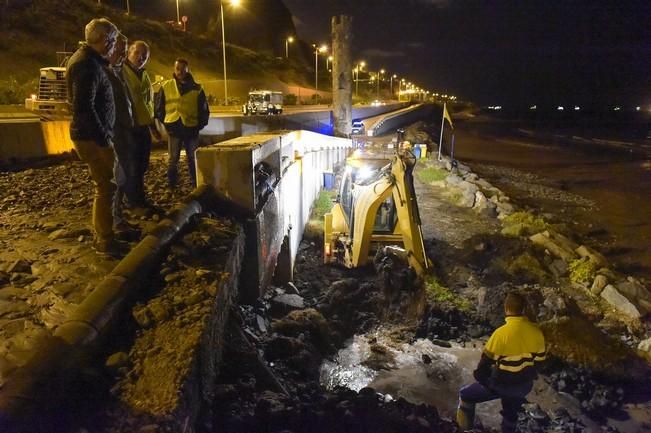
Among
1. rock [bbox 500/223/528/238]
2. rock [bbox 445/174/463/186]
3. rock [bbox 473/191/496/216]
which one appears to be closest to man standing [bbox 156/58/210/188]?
rock [bbox 500/223/528/238]

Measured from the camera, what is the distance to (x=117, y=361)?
3027 mm

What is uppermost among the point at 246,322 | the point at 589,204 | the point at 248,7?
the point at 248,7

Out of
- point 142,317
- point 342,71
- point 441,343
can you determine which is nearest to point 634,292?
point 441,343

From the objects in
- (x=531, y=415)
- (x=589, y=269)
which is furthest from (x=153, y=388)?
(x=589, y=269)

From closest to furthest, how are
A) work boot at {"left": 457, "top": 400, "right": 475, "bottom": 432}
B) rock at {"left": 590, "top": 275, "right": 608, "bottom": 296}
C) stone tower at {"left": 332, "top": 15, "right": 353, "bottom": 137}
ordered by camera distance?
work boot at {"left": 457, "top": 400, "right": 475, "bottom": 432}
rock at {"left": 590, "top": 275, "right": 608, "bottom": 296}
stone tower at {"left": 332, "top": 15, "right": 353, "bottom": 137}

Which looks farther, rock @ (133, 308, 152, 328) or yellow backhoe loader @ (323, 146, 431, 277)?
yellow backhoe loader @ (323, 146, 431, 277)

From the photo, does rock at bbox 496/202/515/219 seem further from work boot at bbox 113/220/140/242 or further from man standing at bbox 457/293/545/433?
work boot at bbox 113/220/140/242

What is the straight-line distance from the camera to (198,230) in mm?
5219

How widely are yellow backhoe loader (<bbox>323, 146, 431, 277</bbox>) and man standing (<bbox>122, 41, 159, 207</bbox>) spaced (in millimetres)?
4277

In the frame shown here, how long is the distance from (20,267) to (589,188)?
27.2m

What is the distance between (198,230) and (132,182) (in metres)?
1.13

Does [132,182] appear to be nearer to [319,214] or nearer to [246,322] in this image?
[246,322]

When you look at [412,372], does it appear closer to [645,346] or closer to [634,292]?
[645,346]

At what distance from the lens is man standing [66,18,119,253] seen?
3.83m
